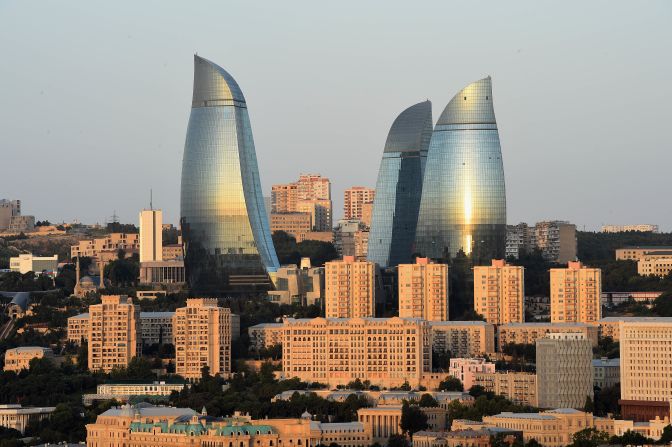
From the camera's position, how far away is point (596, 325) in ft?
415

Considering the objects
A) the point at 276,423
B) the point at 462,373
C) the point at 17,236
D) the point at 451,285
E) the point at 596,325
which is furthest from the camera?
the point at 17,236

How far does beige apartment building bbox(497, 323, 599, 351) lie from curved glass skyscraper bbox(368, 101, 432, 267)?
23.6 m

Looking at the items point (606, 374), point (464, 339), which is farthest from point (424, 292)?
point (606, 374)

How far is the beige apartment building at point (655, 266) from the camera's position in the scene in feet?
483

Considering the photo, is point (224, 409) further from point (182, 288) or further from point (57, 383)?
point (182, 288)

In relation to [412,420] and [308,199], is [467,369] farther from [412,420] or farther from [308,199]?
[308,199]

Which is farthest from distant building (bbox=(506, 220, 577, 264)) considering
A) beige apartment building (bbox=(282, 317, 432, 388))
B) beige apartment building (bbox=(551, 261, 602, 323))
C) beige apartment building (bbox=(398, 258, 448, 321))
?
beige apartment building (bbox=(282, 317, 432, 388))

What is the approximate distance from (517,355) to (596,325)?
190 inches

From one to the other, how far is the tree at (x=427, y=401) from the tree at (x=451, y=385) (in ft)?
16.4

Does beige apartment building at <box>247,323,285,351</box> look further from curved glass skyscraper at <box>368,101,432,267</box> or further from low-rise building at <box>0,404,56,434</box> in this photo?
curved glass skyscraper at <box>368,101,432,267</box>

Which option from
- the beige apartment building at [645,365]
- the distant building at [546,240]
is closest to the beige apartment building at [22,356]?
the beige apartment building at [645,365]

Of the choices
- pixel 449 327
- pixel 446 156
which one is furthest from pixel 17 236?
pixel 449 327

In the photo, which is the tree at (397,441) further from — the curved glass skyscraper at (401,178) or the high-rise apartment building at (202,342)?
the curved glass skyscraper at (401,178)

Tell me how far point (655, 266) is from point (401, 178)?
15740 mm
